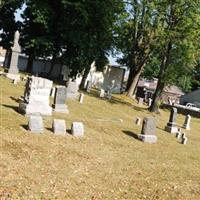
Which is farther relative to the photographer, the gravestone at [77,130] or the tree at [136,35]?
the tree at [136,35]

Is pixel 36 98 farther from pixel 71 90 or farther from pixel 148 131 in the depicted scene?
pixel 71 90

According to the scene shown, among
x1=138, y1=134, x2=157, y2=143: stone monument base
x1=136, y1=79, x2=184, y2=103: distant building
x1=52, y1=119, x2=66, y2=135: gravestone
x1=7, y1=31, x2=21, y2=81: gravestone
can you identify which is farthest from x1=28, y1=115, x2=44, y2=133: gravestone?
x1=136, y1=79, x2=184, y2=103: distant building

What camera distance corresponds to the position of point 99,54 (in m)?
44.1

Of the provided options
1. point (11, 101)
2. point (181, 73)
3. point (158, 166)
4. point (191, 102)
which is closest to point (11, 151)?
point (158, 166)

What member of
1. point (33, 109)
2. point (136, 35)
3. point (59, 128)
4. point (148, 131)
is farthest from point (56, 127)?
point (136, 35)

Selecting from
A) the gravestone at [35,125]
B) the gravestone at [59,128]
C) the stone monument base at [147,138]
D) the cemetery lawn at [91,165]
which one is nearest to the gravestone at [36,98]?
the cemetery lawn at [91,165]

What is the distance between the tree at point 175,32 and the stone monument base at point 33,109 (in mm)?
16594

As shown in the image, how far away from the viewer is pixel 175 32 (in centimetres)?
3344

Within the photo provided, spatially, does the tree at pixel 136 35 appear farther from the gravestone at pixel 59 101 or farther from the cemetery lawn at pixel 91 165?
the cemetery lawn at pixel 91 165

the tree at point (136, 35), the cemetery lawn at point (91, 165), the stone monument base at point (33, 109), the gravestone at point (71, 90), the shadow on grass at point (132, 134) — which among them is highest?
the tree at point (136, 35)

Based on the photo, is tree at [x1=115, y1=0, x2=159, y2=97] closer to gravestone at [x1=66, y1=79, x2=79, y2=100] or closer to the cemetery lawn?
gravestone at [x1=66, y1=79, x2=79, y2=100]

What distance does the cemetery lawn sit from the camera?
10.5 metres

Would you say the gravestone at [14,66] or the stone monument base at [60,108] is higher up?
the gravestone at [14,66]

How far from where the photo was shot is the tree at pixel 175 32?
33.2m
